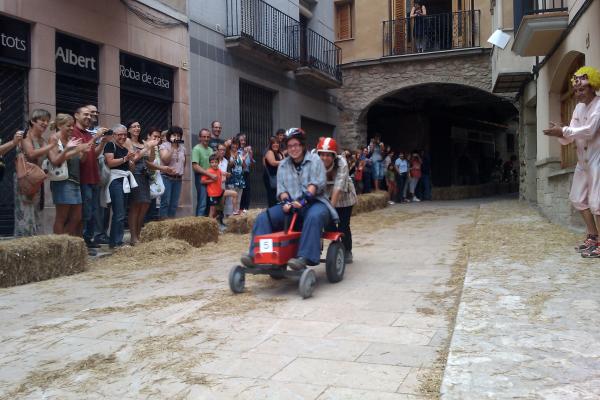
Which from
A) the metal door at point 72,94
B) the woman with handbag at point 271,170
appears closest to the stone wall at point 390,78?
the woman with handbag at point 271,170

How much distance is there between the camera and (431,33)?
68.5 ft

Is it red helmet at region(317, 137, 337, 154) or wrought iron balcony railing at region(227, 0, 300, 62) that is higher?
wrought iron balcony railing at region(227, 0, 300, 62)

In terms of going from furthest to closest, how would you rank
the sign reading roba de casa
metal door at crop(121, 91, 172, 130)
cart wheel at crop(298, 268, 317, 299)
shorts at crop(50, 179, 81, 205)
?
metal door at crop(121, 91, 172, 130), the sign reading roba de casa, shorts at crop(50, 179, 81, 205), cart wheel at crop(298, 268, 317, 299)

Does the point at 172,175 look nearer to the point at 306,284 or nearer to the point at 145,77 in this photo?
the point at 145,77

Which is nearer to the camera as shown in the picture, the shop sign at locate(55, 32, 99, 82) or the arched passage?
the shop sign at locate(55, 32, 99, 82)

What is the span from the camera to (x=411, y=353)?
11.5 ft

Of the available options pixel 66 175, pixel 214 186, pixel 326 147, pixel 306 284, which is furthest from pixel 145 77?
pixel 306 284

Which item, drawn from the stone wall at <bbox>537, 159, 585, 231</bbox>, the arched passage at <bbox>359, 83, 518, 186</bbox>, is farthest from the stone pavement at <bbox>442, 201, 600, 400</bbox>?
the arched passage at <bbox>359, 83, 518, 186</bbox>

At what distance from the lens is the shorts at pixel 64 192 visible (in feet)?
23.2

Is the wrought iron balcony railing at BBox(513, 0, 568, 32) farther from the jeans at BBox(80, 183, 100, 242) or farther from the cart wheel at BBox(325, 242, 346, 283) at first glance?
the jeans at BBox(80, 183, 100, 242)

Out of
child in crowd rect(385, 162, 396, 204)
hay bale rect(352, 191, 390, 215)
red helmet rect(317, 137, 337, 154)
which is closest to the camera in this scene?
red helmet rect(317, 137, 337, 154)

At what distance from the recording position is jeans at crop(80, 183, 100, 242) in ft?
25.2

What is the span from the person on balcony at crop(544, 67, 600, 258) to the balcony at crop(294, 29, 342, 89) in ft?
40.7

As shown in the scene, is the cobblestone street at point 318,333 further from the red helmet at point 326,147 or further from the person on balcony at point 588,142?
the red helmet at point 326,147
